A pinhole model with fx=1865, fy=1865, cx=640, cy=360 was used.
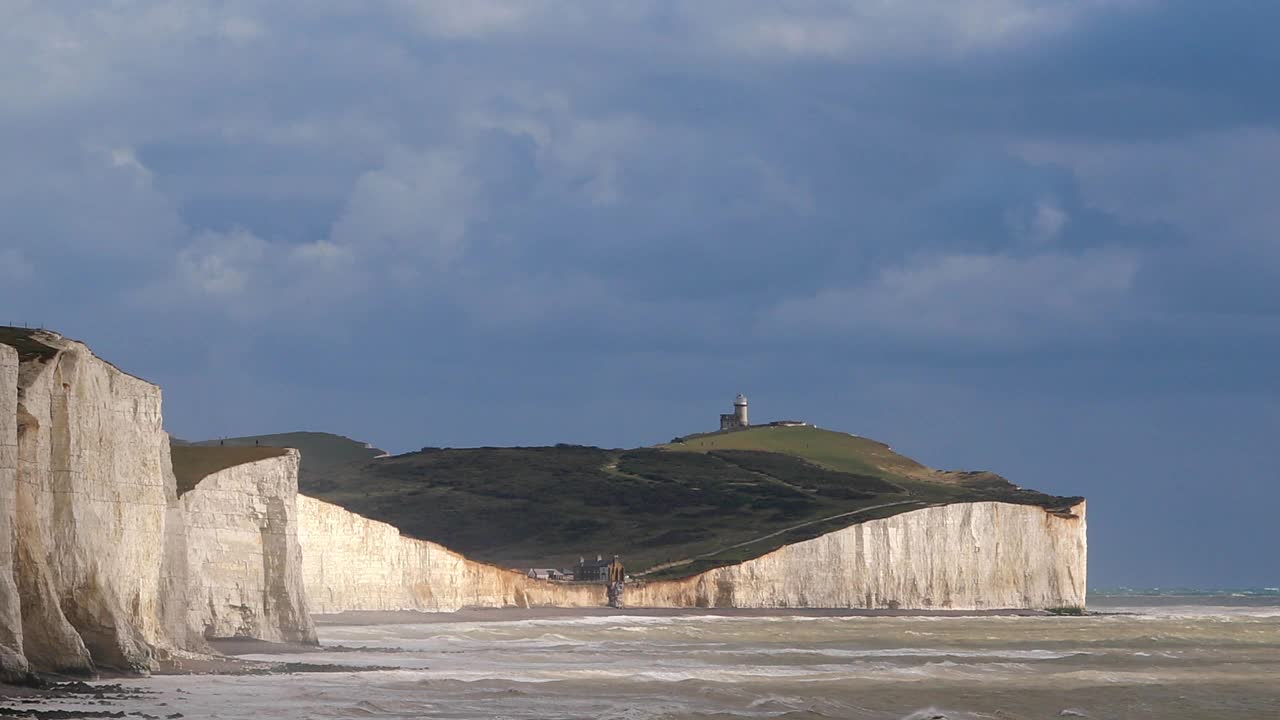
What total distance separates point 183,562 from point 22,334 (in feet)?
21.0

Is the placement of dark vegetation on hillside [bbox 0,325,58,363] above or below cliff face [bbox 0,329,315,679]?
above

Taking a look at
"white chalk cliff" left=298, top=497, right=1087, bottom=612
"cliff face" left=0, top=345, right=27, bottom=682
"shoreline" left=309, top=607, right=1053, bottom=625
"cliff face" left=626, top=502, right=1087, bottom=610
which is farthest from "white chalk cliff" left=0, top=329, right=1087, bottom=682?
"cliff face" left=626, top=502, right=1087, bottom=610

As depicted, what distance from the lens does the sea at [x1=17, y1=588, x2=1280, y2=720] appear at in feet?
84.3

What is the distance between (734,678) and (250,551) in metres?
12.9

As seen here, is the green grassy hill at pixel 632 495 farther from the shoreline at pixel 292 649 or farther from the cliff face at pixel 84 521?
the cliff face at pixel 84 521

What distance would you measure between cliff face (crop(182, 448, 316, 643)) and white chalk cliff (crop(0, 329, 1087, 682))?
0.04 meters

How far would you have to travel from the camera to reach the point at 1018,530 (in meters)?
100

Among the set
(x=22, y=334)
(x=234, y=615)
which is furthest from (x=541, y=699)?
(x=234, y=615)

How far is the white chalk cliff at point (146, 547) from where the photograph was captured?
2506 cm

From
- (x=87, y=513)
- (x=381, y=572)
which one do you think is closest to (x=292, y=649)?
(x=87, y=513)

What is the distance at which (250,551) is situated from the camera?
41000mm

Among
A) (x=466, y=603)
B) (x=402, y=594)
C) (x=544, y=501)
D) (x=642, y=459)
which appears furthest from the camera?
(x=642, y=459)

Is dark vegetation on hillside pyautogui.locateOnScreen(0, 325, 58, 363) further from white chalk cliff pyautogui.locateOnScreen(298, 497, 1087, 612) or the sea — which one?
white chalk cliff pyautogui.locateOnScreen(298, 497, 1087, 612)

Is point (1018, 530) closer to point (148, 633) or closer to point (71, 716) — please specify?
point (148, 633)
